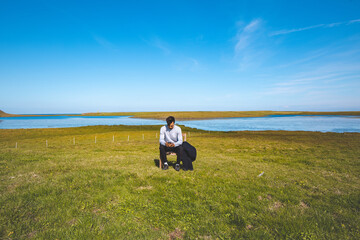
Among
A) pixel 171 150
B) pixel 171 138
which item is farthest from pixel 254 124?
pixel 171 138

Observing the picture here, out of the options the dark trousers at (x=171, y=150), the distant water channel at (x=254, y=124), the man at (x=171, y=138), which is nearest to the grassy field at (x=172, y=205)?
the dark trousers at (x=171, y=150)

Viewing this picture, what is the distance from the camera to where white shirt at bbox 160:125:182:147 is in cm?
804

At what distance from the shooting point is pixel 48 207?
4.59 metres

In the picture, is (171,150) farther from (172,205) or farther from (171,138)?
(172,205)

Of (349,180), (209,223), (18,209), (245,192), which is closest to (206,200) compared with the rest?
(209,223)

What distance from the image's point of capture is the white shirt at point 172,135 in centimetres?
804

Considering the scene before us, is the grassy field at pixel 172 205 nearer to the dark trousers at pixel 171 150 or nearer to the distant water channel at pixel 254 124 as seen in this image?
the dark trousers at pixel 171 150

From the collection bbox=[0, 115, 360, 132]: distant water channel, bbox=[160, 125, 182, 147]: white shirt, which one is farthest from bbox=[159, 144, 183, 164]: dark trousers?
bbox=[0, 115, 360, 132]: distant water channel

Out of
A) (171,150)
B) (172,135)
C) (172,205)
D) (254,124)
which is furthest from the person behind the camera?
(254,124)

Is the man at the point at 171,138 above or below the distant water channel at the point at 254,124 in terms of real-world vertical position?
above

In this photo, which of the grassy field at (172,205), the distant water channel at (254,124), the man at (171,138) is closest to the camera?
the grassy field at (172,205)

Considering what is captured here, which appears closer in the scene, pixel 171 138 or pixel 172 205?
pixel 172 205

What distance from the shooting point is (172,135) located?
8.06 m

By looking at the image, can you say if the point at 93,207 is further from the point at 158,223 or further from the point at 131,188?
the point at 158,223
